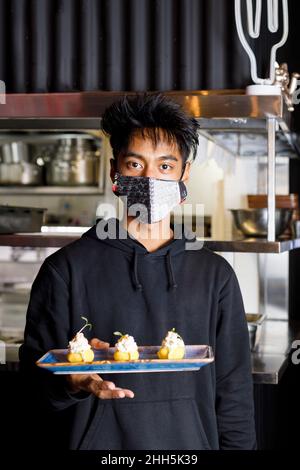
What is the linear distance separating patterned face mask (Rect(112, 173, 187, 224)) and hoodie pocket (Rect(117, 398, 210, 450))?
21.4 inches

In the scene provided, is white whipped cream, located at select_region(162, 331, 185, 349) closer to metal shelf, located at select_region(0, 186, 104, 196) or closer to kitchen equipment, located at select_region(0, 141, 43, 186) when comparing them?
metal shelf, located at select_region(0, 186, 104, 196)

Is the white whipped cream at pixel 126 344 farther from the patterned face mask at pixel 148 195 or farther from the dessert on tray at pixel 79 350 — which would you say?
the patterned face mask at pixel 148 195

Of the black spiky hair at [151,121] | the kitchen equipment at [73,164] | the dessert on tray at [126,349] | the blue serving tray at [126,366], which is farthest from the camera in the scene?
the kitchen equipment at [73,164]

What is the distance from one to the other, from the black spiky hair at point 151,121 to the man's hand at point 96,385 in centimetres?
64

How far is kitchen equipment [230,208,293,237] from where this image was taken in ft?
12.6

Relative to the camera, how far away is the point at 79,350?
2.05m

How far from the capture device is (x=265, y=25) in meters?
3.48

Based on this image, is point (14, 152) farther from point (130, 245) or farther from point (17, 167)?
point (130, 245)

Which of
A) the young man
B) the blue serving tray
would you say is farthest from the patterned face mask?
the blue serving tray

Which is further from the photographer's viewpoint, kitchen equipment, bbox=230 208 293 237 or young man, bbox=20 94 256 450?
kitchen equipment, bbox=230 208 293 237

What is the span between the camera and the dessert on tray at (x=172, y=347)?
6.61 ft

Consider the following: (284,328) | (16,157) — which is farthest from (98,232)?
(16,157)

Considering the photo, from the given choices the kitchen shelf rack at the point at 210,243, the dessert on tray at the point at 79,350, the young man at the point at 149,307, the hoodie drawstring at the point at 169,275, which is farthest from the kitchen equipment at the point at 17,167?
the dessert on tray at the point at 79,350
